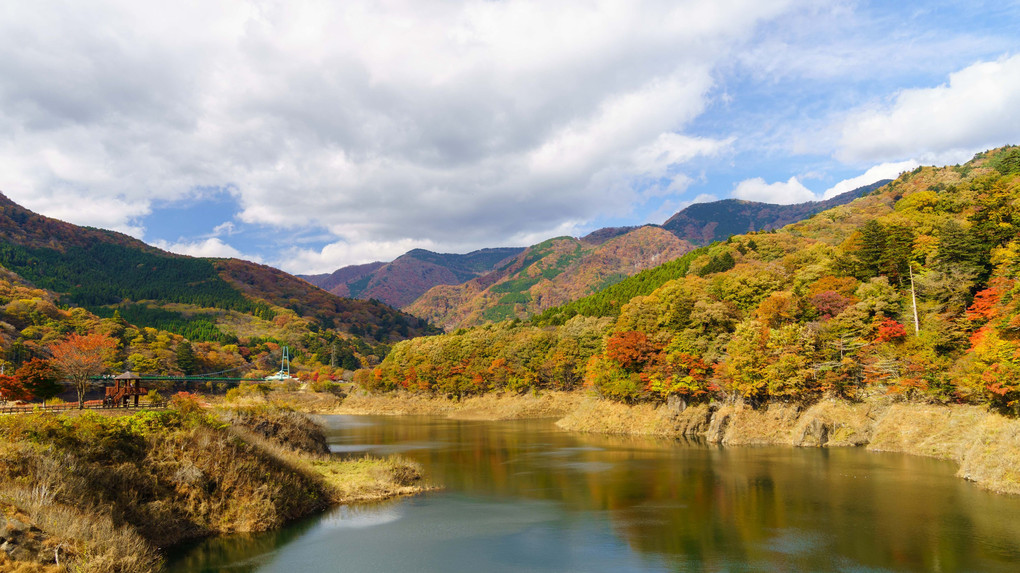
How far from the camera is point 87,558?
14766 mm

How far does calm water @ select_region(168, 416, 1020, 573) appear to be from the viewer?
19.0 meters

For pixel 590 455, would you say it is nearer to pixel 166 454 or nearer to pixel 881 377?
pixel 881 377

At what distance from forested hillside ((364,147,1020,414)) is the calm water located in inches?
299

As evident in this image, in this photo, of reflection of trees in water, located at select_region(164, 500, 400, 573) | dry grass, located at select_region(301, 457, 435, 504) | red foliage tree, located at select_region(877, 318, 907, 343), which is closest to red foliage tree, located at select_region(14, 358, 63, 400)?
dry grass, located at select_region(301, 457, 435, 504)

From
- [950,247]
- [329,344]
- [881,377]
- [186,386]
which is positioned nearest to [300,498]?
[881,377]

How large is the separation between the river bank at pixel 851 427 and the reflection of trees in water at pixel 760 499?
77.5 inches

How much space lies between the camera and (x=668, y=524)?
23578 millimetres

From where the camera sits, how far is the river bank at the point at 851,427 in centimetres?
2889

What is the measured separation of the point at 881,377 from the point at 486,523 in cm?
3631

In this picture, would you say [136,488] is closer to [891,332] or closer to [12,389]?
[12,389]

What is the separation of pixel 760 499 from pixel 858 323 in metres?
27.1

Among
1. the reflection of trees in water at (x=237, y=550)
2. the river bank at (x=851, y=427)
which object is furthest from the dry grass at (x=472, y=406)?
the reflection of trees in water at (x=237, y=550)

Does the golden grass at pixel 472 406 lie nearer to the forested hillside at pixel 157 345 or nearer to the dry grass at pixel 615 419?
the dry grass at pixel 615 419

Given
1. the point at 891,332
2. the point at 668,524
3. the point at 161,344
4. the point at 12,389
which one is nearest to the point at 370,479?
the point at 668,524
